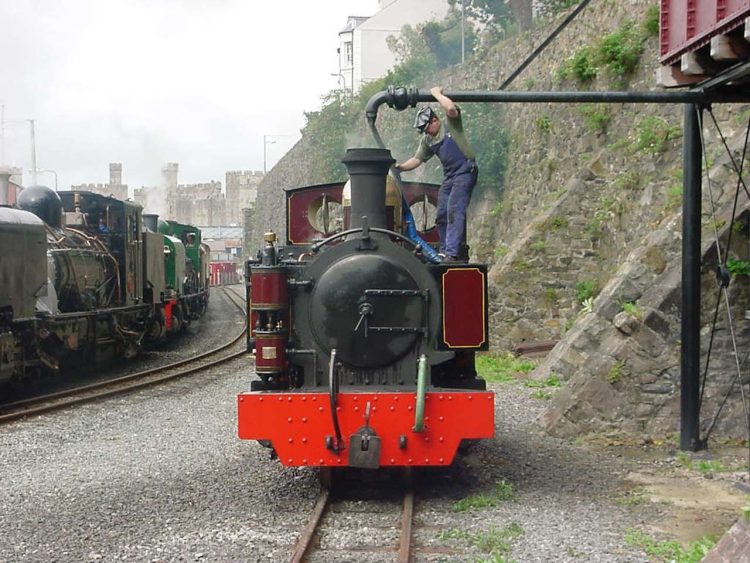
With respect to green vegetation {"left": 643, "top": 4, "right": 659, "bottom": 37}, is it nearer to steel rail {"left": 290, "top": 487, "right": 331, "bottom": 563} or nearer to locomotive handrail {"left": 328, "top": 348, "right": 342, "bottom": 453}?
locomotive handrail {"left": 328, "top": 348, "right": 342, "bottom": 453}

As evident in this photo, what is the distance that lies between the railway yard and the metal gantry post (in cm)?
35

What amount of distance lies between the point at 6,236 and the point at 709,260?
800 cm

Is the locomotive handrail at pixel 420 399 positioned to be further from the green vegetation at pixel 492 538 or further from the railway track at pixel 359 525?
the green vegetation at pixel 492 538

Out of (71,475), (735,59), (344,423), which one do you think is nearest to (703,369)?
(735,59)

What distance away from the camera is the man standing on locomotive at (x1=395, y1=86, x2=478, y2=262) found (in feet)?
24.2

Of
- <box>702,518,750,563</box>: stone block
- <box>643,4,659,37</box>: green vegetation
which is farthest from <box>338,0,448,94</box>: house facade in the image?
<box>702,518,750,563</box>: stone block

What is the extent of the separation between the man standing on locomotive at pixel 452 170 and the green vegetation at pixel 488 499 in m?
1.72

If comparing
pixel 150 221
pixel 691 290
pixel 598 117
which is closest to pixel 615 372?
pixel 691 290

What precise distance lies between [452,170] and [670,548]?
3.48 m

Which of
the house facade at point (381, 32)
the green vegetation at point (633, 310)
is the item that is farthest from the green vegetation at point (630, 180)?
the house facade at point (381, 32)

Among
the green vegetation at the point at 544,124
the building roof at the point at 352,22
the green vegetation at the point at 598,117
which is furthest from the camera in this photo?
the building roof at the point at 352,22

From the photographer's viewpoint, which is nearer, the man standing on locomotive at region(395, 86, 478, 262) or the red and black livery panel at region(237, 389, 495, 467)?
the red and black livery panel at region(237, 389, 495, 467)

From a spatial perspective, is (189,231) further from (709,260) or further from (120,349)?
(709,260)

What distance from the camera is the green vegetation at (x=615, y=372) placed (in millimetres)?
8391
